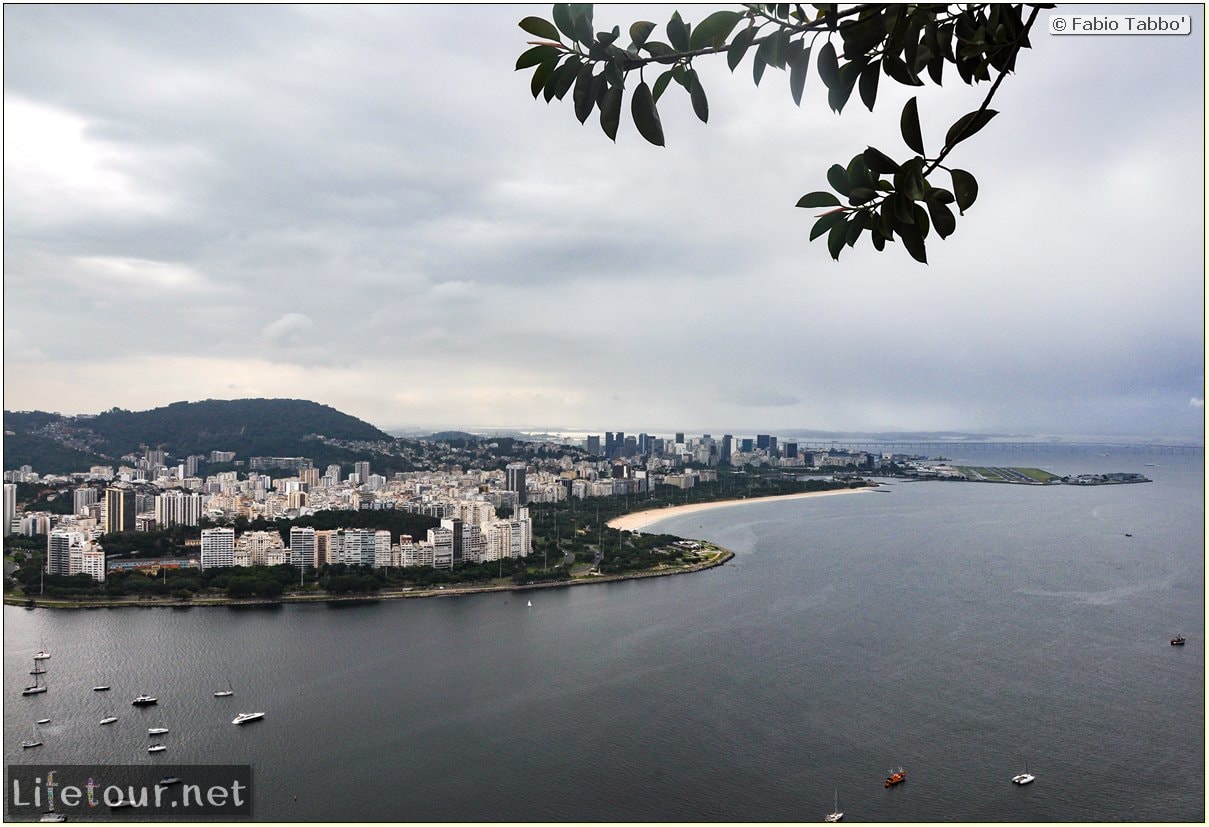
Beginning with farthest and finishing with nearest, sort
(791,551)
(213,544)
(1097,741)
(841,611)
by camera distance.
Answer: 1. (791,551)
2. (213,544)
3. (841,611)
4. (1097,741)

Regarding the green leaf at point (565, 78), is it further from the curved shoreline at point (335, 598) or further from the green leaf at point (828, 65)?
the curved shoreline at point (335, 598)

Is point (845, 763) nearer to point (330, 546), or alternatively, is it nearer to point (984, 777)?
point (984, 777)

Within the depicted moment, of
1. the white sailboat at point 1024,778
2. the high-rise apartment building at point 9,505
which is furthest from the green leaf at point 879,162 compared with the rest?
the high-rise apartment building at point 9,505

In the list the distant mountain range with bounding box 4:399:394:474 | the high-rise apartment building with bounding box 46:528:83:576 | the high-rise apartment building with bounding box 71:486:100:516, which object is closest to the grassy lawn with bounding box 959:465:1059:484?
the distant mountain range with bounding box 4:399:394:474

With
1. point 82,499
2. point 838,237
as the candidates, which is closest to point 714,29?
point 838,237

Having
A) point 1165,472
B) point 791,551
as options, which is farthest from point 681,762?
point 1165,472
